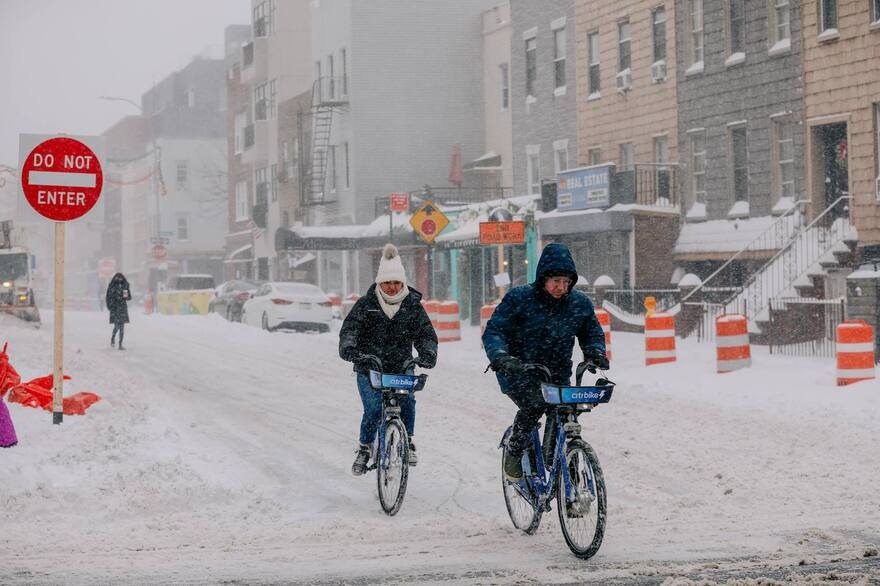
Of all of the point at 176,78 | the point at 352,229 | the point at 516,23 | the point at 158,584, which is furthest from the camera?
the point at 176,78

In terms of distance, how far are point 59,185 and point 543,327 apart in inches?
250

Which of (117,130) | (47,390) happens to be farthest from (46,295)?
(47,390)

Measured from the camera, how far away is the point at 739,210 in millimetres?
30453

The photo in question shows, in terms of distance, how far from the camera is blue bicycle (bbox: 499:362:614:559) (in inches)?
296

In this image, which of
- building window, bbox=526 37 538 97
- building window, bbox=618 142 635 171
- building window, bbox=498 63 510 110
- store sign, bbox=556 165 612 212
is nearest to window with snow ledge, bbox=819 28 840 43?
store sign, bbox=556 165 612 212

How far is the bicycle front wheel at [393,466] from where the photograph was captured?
370 inches

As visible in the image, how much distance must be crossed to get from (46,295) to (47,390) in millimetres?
88225

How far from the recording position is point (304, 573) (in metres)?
7.48

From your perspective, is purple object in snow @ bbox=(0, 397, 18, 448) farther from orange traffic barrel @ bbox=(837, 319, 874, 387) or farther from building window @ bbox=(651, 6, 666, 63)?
building window @ bbox=(651, 6, 666, 63)

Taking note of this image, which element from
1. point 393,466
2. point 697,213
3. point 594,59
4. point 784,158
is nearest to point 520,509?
point 393,466

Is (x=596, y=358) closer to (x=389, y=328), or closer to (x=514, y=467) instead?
(x=514, y=467)

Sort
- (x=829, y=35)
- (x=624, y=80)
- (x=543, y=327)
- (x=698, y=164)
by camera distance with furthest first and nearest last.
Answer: (x=624, y=80) → (x=698, y=164) → (x=829, y=35) → (x=543, y=327)

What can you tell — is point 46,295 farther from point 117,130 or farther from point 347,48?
point 347,48

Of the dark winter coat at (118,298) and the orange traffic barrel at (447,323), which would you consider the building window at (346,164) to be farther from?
the dark winter coat at (118,298)
